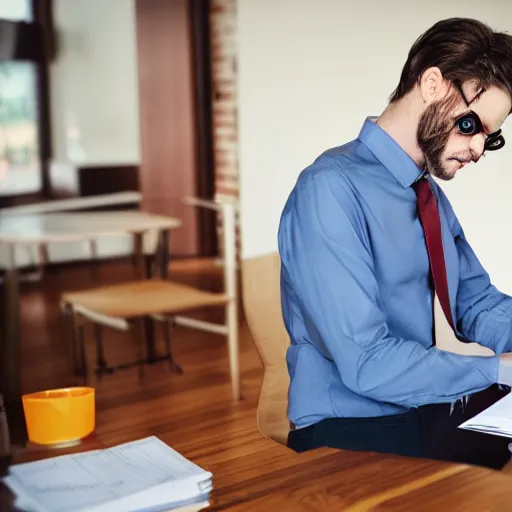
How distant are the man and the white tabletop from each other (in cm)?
138

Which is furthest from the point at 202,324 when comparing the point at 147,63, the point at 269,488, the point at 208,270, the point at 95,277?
the point at 269,488

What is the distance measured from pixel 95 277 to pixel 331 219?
A: 5.57 ft

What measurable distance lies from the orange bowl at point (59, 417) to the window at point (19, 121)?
3.83ft

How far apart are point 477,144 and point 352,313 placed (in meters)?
0.47

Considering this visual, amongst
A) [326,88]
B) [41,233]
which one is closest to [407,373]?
[326,88]

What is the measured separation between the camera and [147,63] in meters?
2.78

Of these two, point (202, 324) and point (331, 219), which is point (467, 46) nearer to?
point (331, 219)

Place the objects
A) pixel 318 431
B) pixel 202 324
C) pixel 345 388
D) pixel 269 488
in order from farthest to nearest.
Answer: pixel 202 324
pixel 345 388
pixel 318 431
pixel 269 488

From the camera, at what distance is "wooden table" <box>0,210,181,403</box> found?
8.57ft

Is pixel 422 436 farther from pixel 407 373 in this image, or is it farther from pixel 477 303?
pixel 477 303

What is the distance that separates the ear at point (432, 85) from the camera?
149 centimetres

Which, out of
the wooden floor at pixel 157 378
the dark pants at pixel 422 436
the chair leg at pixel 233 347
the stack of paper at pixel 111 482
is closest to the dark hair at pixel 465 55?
the dark pants at pixel 422 436

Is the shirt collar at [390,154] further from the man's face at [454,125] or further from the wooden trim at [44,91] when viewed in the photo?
the wooden trim at [44,91]

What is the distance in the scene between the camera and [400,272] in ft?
4.83
